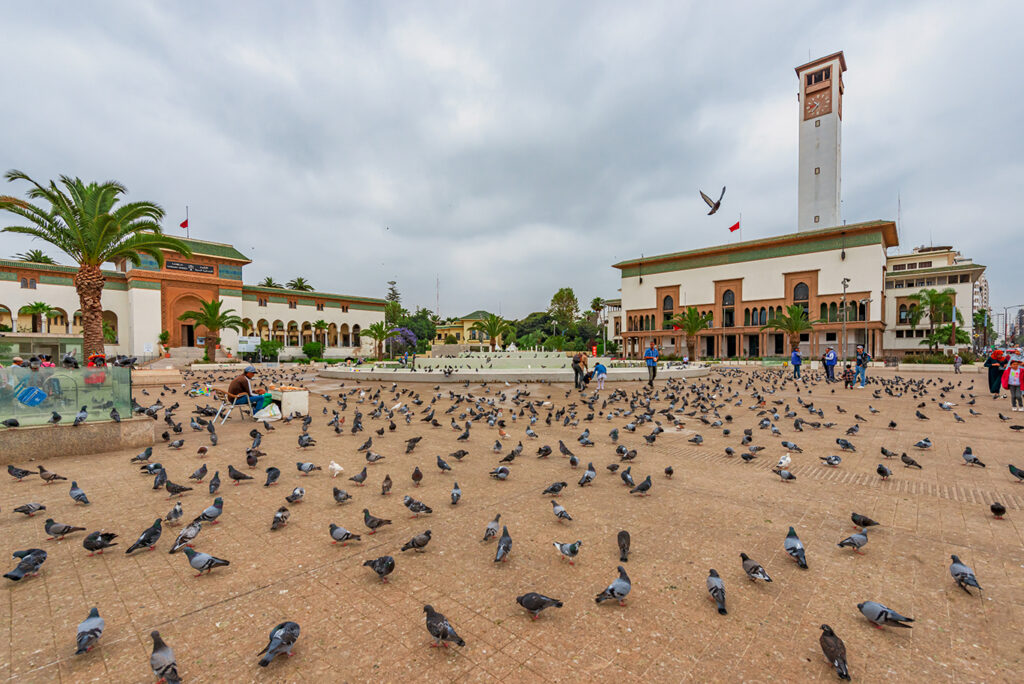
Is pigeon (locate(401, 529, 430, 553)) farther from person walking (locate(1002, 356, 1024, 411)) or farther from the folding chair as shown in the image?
person walking (locate(1002, 356, 1024, 411))

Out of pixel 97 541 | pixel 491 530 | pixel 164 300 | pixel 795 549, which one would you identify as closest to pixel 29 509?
pixel 97 541

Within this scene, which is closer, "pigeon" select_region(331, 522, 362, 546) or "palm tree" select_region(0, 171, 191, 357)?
"pigeon" select_region(331, 522, 362, 546)

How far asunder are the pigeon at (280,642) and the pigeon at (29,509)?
4268 millimetres

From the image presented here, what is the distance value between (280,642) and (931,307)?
73.4 meters

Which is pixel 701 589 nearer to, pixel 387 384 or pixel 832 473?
pixel 832 473

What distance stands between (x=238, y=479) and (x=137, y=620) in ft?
10.6

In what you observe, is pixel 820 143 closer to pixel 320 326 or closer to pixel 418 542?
pixel 320 326

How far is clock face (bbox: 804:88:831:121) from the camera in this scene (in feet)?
212

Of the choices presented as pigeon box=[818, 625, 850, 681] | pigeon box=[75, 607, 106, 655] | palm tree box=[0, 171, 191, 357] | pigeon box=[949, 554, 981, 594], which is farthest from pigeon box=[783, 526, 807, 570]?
Answer: palm tree box=[0, 171, 191, 357]

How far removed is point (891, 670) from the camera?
103 inches

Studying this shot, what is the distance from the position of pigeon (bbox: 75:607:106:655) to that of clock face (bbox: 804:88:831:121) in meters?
86.0

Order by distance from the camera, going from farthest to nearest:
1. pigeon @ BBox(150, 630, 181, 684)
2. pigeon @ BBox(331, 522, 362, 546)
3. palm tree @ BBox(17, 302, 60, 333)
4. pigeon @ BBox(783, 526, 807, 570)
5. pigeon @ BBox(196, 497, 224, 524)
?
palm tree @ BBox(17, 302, 60, 333) → pigeon @ BBox(196, 497, 224, 524) → pigeon @ BBox(331, 522, 362, 546) → pigeon @ BBox(783, 526, 807, 570) → pigeon @ BBox(150, 630, 181, 684)

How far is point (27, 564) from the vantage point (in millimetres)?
3557

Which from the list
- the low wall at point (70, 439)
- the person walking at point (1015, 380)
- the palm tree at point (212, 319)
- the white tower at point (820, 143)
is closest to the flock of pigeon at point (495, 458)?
the low wall at point (70, 439)
